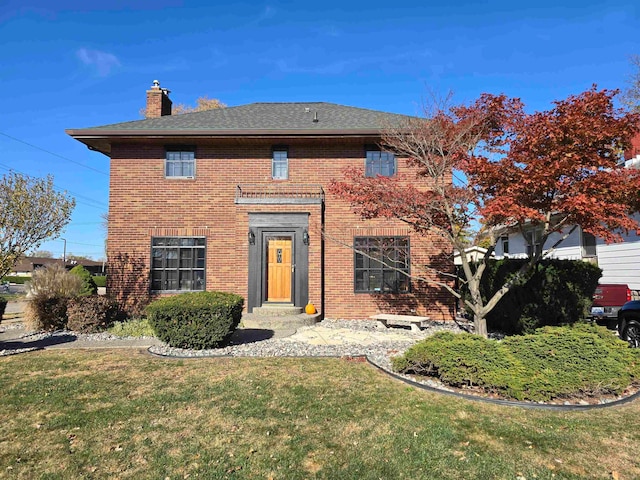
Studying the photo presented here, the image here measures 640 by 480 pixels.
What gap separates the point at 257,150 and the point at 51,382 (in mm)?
8263

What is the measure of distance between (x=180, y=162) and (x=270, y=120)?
3.20 m

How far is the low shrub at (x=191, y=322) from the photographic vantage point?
7199 mm

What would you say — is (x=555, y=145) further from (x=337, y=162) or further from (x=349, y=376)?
(x=337, y=162)

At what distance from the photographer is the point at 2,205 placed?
7.92 metres

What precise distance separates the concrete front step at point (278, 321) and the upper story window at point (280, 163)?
4.32 m

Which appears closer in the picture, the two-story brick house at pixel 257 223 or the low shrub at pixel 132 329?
the low shrub at pixel 132 329

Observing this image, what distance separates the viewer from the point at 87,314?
30.3 ft

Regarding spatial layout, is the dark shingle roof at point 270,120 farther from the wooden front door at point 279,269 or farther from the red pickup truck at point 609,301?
the red pickup truck at point 609,301

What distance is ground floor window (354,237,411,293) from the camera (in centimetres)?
1147

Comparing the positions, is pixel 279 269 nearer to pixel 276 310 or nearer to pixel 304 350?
pixel 276 310

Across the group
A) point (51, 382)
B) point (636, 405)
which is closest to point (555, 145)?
point (636, 405)

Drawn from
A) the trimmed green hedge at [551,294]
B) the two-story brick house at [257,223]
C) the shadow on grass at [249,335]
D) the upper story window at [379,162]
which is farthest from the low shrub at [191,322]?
the trimmed green hedge at [551,294]

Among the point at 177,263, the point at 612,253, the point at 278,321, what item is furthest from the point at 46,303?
the point at 612,253

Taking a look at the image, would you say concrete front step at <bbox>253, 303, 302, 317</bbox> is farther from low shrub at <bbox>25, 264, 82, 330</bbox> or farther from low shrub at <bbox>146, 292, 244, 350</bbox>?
low shrub at <bbox>25, 264, 82, 330</bbox>
